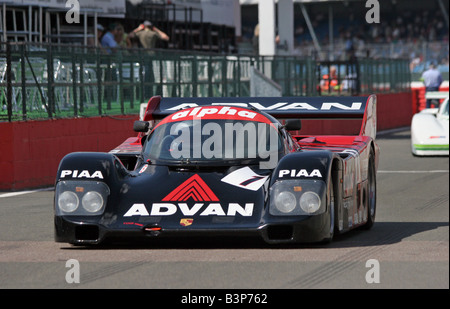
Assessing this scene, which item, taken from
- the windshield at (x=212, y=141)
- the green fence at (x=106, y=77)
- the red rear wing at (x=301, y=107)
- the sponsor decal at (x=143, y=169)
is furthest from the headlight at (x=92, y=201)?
the green fence at (x=106, y=77)

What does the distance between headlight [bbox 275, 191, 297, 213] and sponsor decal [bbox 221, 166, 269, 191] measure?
27cm

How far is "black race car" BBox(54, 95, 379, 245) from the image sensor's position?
7652mm

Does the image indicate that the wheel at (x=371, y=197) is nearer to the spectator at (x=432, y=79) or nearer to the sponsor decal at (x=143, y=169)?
the sponsor decal at (x=143, y=169)

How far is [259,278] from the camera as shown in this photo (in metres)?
6.47

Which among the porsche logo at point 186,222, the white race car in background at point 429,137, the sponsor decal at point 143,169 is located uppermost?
the sponsor decal at point 143,169

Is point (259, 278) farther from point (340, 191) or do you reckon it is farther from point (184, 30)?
point (184, 30)

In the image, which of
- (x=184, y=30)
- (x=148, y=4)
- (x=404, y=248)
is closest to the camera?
(x=404, y=248)

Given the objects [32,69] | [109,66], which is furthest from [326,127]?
[32,69]

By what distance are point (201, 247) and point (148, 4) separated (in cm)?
2043

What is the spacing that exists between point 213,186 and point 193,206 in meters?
0.25

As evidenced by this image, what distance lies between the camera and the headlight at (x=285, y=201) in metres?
7.65

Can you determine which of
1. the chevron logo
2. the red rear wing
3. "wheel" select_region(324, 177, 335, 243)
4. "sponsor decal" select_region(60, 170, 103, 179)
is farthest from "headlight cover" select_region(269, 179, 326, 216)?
the red rear wing

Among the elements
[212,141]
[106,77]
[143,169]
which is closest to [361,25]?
[106,77]

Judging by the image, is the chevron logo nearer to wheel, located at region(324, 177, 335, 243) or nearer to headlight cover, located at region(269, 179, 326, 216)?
headlight cover, located at region(269, 179, 326, 216)
